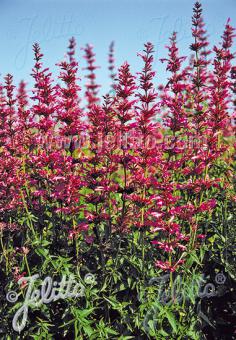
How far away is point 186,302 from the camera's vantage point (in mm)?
4480

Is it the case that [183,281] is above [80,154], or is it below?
below

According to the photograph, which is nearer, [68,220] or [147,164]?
[147,164]

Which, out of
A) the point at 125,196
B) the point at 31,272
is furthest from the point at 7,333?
the point at 125,196

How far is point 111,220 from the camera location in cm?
460

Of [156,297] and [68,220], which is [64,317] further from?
[68,220]

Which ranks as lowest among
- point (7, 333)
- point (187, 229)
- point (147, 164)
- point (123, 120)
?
point (7, 333)

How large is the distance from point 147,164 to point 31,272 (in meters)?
1.73

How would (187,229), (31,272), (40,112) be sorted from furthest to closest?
(187,229) < (40,112) < (31,272)

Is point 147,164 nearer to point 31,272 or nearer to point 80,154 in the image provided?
point 80,154

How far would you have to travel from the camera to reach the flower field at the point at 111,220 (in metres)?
4.20

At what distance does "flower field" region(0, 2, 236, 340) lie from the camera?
4.20 meters

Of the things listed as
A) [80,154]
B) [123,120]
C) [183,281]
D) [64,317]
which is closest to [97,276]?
[64,317]

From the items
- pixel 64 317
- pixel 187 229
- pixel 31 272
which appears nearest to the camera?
pixel 64 317

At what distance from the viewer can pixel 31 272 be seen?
4.48 m
